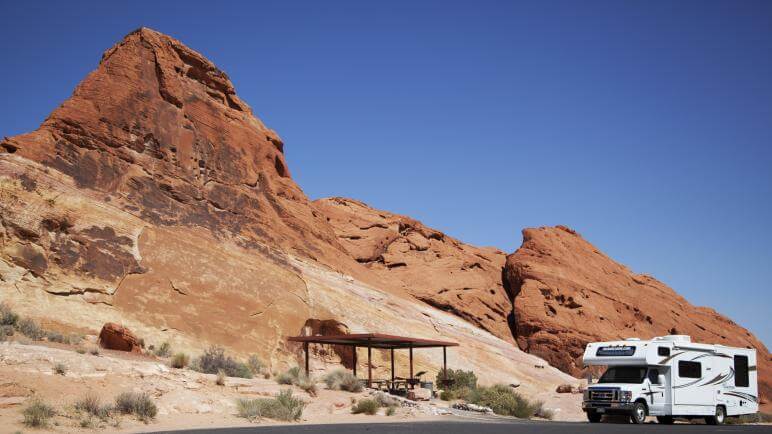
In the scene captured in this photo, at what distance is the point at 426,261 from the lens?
60031 mm

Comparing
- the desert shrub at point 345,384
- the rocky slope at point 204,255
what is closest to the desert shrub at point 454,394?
the rocky slope at point 204,255

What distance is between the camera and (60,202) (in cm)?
3028

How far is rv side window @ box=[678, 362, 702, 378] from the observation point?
21.8 metres

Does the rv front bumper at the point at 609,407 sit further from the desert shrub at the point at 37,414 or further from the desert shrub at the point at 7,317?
the desert shrub at the point at 7,317

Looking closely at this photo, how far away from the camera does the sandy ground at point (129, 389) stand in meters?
16.6

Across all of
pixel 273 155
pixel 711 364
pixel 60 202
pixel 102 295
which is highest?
pixel 273 155

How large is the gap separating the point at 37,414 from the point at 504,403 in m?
17.1

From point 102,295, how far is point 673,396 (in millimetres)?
21187

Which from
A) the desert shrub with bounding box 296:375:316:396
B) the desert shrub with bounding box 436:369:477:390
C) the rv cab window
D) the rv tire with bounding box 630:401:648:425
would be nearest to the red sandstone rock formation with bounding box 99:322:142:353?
the desert shrub with bounding box 296:375:316:396

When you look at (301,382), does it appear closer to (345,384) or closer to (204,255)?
(345,384)

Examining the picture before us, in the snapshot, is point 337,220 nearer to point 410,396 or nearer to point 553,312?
point 553,312

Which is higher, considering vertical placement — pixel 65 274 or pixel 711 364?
pixel 65 274

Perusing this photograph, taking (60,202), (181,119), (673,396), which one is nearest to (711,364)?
(673,396)

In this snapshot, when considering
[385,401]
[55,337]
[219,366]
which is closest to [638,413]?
[385,401]
